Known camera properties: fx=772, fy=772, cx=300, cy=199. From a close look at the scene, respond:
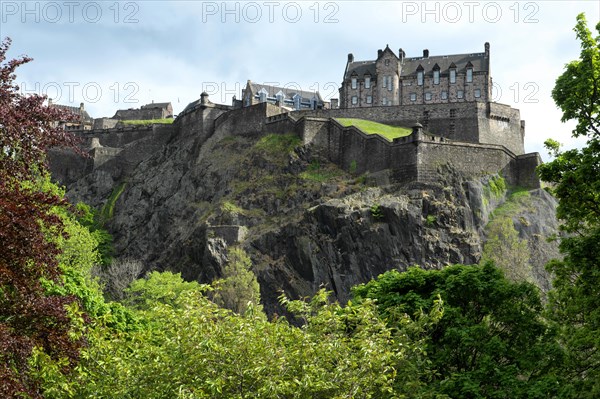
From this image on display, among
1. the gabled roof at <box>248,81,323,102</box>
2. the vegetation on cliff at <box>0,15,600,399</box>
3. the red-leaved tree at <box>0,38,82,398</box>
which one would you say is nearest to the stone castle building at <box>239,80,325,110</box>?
the gabled roof at <box>248,81,323,102</box>

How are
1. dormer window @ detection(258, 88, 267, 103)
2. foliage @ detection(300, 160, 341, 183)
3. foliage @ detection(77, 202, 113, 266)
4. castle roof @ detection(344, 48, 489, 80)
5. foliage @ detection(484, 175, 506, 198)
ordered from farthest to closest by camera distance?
1. dormer window @ detection(258, 88, 267, 103)
2. castle roof @ detection(344, 48, 489, 80)
3. foliage @ detection(77, 202, 113, 266)
4. foliage @ detection(300, 160, 341, 183)
5. foliage @ detection(484, 175, 506, 198)

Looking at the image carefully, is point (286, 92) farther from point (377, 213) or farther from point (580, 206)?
point (580, 206)

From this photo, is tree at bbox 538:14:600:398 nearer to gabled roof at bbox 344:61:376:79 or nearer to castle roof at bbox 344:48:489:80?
castle roof at bbox 344:48:489:80

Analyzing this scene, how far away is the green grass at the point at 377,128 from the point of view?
6644 cm

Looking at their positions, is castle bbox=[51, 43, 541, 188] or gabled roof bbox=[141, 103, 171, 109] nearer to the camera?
castle bbox=[51, 43, 541, 188]

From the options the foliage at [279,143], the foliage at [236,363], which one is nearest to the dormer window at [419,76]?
the foliage at [279,143]

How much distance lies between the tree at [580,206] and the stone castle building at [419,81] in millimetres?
57979

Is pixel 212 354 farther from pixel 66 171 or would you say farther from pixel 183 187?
pixel 66 171

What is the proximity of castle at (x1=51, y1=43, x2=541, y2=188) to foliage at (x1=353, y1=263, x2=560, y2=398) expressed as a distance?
32386 millimetres

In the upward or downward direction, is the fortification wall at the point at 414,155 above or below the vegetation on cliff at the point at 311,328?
above

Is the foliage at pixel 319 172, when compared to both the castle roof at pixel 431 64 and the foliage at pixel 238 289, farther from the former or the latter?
the castle roof at pixel 431 64

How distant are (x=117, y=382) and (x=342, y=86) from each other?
6959 cm

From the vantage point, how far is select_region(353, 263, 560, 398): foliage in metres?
23.2

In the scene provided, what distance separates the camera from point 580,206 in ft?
69.9
